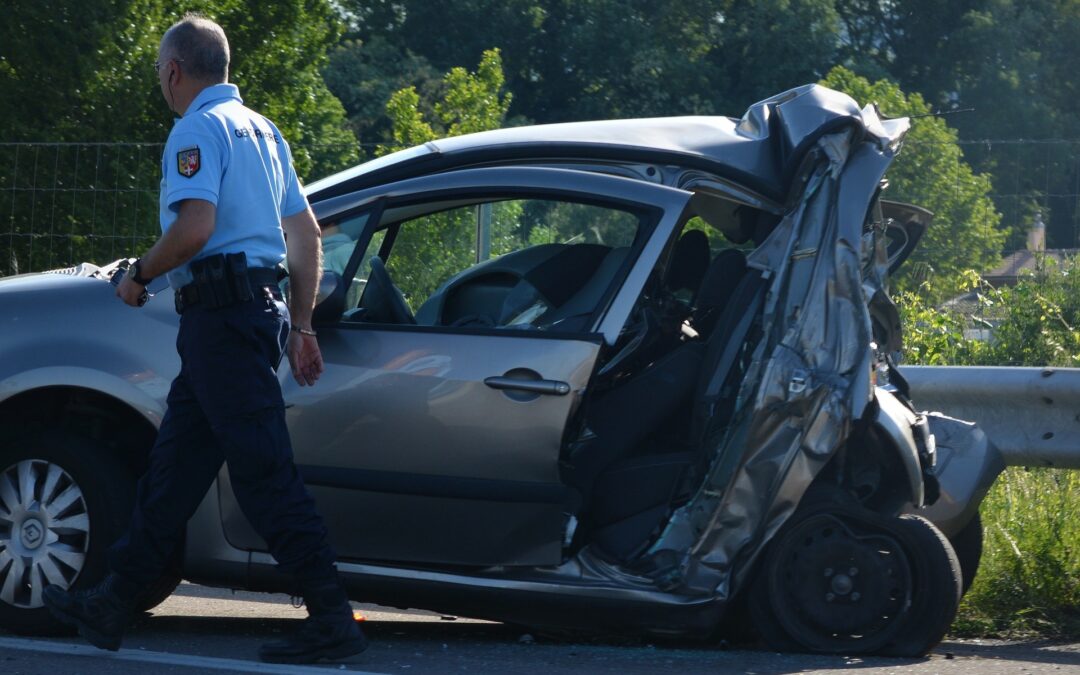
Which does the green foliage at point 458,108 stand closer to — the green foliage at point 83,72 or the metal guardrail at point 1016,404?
the green foliage at point 83,72

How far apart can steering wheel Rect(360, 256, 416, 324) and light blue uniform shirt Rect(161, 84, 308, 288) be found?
0.43m

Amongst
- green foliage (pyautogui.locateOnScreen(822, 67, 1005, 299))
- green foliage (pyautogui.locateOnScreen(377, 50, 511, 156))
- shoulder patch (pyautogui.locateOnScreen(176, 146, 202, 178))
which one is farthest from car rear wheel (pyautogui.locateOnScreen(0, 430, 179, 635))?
green foliage (pyautogui.locateOnScreen(377, 50, 511, 156))

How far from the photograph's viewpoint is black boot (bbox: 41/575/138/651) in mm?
→ 4371

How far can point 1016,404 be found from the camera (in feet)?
19.2

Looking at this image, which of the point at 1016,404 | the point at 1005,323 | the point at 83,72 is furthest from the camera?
the point at 83,72

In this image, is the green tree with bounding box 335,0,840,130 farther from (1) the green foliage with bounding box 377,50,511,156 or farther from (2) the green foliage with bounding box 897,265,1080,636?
(2) the green foliage with bounding box 897,265,1080,636

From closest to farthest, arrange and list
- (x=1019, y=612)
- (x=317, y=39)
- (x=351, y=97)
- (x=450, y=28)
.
→ 1. (x=1019, y=612)
2. (x=317, y=39)
3. (x=351, y=97)
4. (x=450, y=28)

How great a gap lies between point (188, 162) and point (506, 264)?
1.20 m

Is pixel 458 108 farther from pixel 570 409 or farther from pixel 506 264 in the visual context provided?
pixel 570 409

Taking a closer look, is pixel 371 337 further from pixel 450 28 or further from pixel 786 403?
pixel 450 28

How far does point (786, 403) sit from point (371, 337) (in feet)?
4.19

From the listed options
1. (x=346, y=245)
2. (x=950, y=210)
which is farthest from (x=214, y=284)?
(x=950, y=210)

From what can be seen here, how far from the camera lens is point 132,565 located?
14.4 ft

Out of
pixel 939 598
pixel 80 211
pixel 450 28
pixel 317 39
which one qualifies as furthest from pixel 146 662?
pixel 450 28
